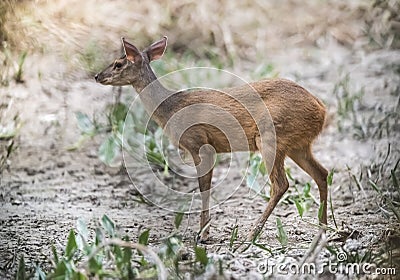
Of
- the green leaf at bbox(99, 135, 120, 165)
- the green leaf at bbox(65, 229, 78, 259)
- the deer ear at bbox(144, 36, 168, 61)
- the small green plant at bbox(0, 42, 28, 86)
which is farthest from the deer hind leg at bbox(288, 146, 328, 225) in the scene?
the small green plant at bbox(0, 42, 28, 86)

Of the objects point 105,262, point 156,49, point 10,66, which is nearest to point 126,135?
point 10,66

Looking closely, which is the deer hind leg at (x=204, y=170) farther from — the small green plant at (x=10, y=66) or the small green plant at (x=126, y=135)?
the small green plant at (x=10, y=66)

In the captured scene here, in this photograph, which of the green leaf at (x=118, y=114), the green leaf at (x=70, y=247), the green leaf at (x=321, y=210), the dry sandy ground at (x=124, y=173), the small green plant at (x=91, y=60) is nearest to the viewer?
the green leaf at (x=70, y=247)

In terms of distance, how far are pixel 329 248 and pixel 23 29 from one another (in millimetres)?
3395

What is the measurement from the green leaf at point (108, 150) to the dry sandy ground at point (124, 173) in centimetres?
13

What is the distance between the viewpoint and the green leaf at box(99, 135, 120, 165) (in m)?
5.79

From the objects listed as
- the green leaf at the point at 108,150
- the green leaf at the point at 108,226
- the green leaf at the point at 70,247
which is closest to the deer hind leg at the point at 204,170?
the green leaf at the point at 108,226

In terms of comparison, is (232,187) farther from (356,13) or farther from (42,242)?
(356,13)

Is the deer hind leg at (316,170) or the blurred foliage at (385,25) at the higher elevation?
the blurred foliage at (385,25)

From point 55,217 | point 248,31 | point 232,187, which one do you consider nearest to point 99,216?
point 55,217

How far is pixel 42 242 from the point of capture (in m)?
4.62

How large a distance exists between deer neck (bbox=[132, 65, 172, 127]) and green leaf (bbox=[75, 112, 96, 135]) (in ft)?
3.93

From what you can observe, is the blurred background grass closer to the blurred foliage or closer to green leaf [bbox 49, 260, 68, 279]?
the blurred foliage

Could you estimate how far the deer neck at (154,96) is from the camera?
15.3 feet
